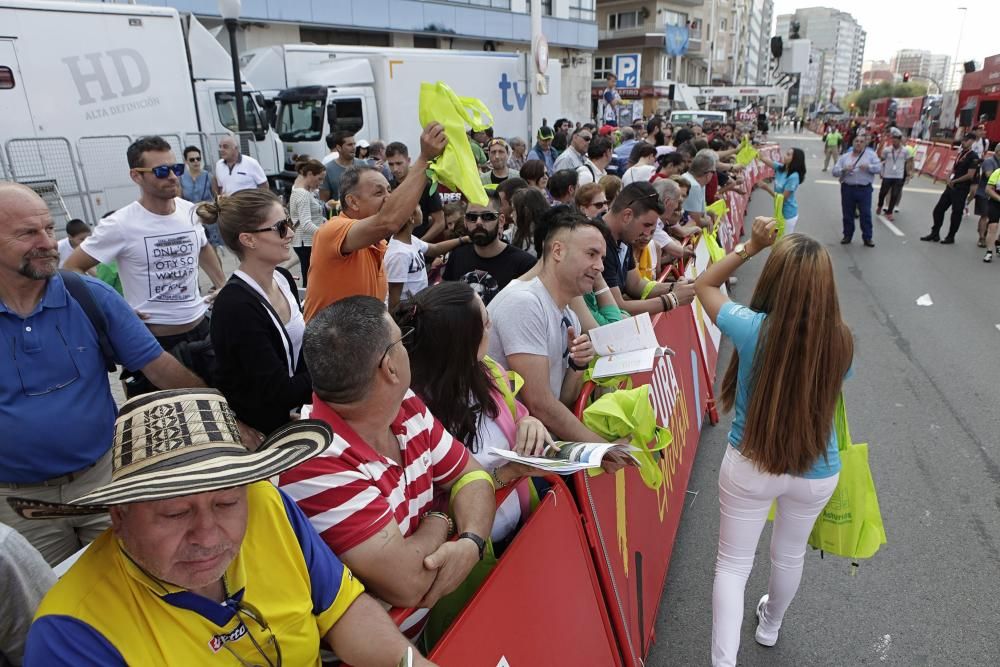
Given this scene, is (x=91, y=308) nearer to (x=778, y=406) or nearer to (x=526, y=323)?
(x=526, y=323)

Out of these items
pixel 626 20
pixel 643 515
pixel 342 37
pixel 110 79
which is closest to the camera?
pixel 643 515

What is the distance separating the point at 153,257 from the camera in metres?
3.78

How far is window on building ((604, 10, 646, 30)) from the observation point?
2440 inches

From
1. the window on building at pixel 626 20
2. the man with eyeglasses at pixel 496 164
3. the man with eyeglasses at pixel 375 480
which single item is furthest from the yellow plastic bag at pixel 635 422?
the window on building at pixel 626 20

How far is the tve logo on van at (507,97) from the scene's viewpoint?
1948 centimetres

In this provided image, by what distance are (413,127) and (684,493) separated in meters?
15.4

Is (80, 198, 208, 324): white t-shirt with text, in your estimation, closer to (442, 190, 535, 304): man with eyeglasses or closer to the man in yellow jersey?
(442, 190, 535, 304): man with eyeglasses

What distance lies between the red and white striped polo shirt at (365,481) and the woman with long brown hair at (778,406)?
1370mm

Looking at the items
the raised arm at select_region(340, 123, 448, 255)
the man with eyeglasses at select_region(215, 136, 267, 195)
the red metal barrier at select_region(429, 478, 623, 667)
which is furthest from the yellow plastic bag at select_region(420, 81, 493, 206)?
the man with eyeglasses at select_region(215, 136, 267, 195)

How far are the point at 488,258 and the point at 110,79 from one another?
10.5 meters

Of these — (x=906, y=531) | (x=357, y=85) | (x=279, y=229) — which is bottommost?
(x=906, y=531)

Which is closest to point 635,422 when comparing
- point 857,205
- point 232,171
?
point 232,171

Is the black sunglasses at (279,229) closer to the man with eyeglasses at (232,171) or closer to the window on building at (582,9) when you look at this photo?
the man with eyeglasses at (232,171)

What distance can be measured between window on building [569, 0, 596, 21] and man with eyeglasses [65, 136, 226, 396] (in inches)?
→ 1596
